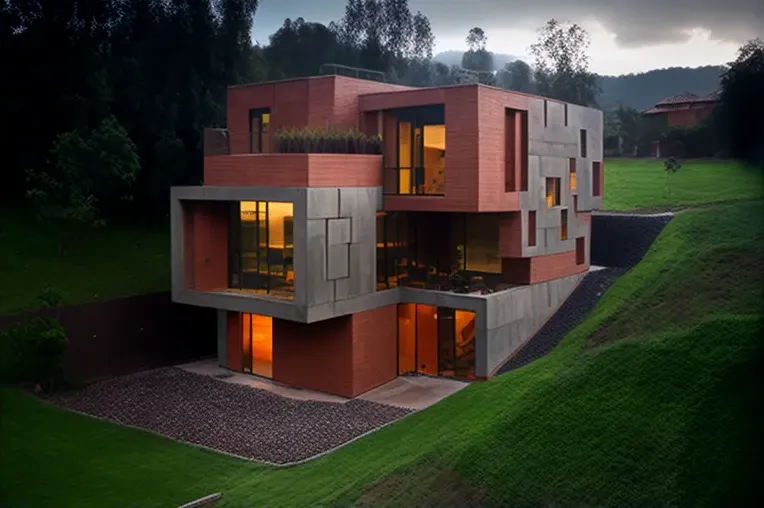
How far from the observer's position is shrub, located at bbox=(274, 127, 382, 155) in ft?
47.6

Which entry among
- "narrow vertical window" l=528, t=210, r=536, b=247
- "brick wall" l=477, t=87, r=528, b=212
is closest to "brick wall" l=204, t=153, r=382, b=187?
"brick wall" l=477, t=87, r=528, b=212

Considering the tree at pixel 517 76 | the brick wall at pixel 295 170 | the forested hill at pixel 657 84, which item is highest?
the tree at pixel 517 76

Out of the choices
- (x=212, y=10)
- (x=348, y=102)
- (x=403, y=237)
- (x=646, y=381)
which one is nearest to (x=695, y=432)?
(x=646, y=381)

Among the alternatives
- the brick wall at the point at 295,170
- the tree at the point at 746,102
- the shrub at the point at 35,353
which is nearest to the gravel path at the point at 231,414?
the shrub at the point at 35,353

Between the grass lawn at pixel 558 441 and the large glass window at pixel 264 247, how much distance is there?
12.6 ft

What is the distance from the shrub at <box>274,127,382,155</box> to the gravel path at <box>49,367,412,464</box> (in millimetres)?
4566

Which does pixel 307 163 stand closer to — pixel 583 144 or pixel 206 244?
pixel 206 244

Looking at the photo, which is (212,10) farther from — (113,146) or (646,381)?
(646,381)

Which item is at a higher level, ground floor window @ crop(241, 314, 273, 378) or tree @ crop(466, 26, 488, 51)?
tree @ crop(466, 26, 488, 51)

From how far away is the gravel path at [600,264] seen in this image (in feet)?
51.0

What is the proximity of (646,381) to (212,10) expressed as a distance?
16.9 metres

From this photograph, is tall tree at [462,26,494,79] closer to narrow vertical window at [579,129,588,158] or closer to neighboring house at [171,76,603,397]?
neighboring house at [171,76,603,397]

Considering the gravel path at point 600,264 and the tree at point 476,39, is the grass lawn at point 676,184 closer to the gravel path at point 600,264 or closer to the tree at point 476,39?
the gravel path at point 600,264

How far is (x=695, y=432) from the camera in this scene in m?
8.19
